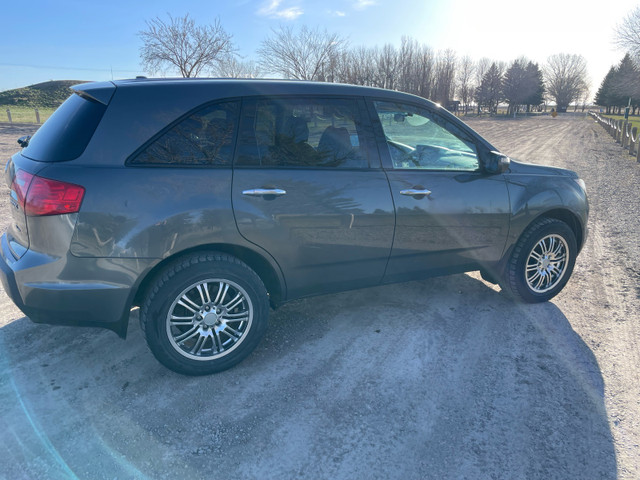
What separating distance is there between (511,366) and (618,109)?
116 m

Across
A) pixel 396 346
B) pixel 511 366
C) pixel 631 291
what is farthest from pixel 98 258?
pixel 631 291

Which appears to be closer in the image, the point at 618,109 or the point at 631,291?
the point at 631,291

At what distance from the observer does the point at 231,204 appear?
279 cm

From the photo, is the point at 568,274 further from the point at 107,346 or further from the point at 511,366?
the point at 107,346

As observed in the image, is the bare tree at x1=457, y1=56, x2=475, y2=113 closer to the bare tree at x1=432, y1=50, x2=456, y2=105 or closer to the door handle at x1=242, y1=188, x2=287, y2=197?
the bare tree at x1=432, y1=50, x2=456, y2=105

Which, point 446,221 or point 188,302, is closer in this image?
point 188,302

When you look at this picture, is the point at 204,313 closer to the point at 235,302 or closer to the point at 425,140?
the point at 235,302

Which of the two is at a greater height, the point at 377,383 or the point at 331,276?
the point at 331,276

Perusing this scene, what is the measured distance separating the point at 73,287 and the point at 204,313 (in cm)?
80

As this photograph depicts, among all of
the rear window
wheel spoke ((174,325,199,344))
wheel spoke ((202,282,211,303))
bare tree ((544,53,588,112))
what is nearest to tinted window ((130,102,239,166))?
the rear window

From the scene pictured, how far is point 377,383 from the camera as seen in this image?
288 cm

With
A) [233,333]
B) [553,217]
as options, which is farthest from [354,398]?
[553,217]

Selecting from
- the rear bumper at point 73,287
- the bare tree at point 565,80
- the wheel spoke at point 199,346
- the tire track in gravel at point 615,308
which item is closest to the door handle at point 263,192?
the rear bumper at point 73,287

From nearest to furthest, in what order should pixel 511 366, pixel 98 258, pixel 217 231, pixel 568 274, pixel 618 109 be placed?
pixel 98 258 < pixel 217 231 < pixel 511 366 < pixel 568 274 < pixel 618 109
